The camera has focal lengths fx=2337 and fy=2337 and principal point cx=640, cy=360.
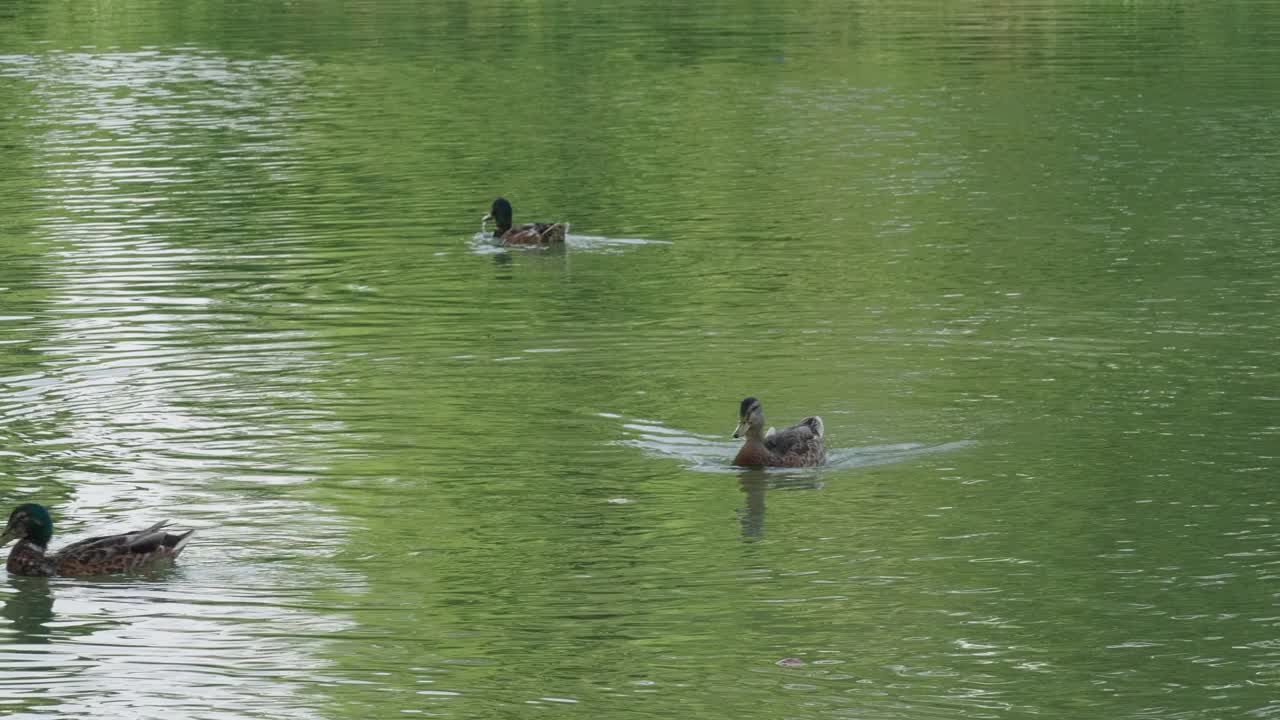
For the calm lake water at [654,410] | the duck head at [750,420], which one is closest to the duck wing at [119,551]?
the calm lake water at [654,410]

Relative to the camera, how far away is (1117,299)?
24547mm

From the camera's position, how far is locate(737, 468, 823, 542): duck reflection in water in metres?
16.3

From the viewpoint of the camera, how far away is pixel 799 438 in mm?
17516


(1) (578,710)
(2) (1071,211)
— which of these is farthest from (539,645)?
(2) (1071,211)

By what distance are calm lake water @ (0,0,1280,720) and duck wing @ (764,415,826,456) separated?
226 millimetres

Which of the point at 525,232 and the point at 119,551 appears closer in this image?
the point at 119,551

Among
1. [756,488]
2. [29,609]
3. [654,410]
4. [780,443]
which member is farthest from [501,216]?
[29,609]

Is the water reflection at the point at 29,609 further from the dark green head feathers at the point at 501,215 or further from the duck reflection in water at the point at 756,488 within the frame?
the dark green head feathers at the point at 501,215

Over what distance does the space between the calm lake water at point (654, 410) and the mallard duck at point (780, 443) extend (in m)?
0.18

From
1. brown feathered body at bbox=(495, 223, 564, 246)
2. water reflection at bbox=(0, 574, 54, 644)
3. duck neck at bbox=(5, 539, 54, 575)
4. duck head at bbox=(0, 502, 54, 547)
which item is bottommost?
brown feathered body at bbox=(495, 223, 564, 246)

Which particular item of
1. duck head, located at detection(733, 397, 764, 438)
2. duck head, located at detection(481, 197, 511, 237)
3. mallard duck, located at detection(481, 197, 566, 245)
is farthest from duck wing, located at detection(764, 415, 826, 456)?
duck head, located at detection(481, 197, 511, 237)

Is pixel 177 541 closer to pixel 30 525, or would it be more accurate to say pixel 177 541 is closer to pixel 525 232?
pixel 30 525

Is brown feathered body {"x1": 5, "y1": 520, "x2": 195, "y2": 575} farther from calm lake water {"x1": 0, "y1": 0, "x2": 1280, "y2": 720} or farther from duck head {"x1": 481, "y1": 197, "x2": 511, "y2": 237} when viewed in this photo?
duck head {"x1": 481, "y1": 197, "x2": 511, "y2": 237}

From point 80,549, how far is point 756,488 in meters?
5.04
